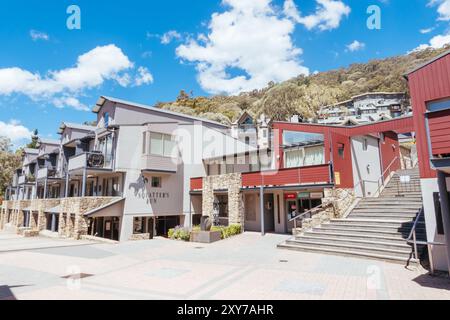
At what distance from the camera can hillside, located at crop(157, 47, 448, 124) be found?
174ft

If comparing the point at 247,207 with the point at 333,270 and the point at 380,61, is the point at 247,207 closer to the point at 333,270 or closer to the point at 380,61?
the point at 333,270

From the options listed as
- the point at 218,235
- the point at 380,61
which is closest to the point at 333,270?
the point at 218,235

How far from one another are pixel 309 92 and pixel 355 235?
157 ft

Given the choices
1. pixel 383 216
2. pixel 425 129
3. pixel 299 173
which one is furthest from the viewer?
pixel 299 173

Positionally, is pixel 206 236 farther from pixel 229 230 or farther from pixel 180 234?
pixel 180 234

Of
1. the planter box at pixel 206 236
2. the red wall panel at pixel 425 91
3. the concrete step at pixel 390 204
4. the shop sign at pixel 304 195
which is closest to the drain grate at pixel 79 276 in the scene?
the planter box at pixel 206 236

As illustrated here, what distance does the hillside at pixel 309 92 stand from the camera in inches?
2084

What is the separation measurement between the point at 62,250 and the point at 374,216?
16.5 metres

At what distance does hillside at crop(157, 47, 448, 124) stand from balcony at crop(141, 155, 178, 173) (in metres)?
28.8

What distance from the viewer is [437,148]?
280 inches

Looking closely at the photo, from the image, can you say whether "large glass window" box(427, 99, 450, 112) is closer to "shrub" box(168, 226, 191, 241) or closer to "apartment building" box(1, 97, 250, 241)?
"shrub" box(168, 226, 191, 241)

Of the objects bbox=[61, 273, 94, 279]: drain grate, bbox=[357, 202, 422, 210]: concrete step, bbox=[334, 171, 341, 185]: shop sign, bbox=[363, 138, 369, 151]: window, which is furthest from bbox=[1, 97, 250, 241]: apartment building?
bbox=[357, 202, 422, 210]: concrete step

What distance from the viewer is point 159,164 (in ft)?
72.2

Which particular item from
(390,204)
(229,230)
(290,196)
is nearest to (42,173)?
(229,230)
